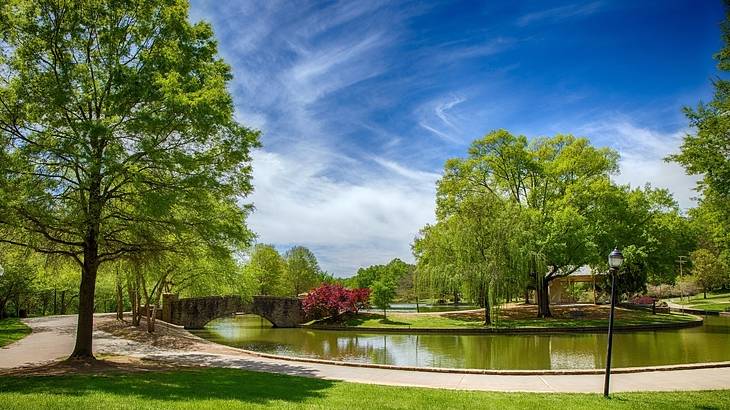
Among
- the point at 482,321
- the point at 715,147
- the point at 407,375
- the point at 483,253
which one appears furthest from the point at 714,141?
the point at 482,321

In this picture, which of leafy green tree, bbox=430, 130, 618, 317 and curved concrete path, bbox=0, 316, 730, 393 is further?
leafy green tree, bbox=430, 130, 618, 317

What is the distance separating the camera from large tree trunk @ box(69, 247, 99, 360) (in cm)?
1491

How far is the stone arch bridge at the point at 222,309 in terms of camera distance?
38.2 m

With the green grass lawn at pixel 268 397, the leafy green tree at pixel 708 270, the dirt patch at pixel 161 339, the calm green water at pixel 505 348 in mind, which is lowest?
the calm green water at pixel 505 348

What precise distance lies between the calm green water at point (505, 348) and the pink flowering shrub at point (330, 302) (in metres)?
5.15

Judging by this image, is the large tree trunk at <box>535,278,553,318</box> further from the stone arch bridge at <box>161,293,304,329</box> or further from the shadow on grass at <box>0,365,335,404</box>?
the shadow on grass at <box>0,365,335,404</box>

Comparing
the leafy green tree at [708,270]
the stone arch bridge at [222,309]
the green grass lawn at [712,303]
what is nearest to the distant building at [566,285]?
the green grass lawn at [712,303]

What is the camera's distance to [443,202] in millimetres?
41125

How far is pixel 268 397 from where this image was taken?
401 inches

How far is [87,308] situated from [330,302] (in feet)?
86.6

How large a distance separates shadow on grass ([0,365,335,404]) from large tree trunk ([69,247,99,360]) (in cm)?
316

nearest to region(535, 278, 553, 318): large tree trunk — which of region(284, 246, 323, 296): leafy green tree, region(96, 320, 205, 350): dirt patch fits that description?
region(96, 320, 205, 350): dirt patch

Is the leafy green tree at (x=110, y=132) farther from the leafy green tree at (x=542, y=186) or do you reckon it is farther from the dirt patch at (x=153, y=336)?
the leafy green tree at (x=542, y=186)

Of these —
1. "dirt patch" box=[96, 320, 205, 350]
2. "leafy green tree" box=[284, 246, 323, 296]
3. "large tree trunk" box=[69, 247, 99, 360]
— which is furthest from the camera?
"leafy green tree" box=[284, 246, 323, 296]
